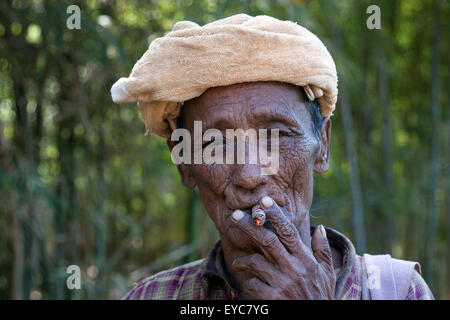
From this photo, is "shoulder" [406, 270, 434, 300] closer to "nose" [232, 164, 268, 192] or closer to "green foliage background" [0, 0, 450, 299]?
"nose" [232, 164, 268, 192]

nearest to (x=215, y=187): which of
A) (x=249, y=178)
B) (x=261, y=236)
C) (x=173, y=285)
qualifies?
(x=249, y=178)

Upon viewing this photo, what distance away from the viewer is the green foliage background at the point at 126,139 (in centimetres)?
369

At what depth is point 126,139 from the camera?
482cm

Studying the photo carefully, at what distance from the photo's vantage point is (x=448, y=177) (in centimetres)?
521

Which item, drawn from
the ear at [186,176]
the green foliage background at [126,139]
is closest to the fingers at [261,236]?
the ear at [186,176]

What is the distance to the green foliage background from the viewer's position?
3.69 metres

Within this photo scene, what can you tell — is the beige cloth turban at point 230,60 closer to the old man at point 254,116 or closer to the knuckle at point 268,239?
the old man at point 254,116

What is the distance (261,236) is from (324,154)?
0.53 m

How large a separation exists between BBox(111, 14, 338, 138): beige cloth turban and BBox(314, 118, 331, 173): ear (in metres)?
0.19

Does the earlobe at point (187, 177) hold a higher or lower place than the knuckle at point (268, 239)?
higher

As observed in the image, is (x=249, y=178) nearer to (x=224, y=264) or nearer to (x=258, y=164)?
(x=258, y=164)
